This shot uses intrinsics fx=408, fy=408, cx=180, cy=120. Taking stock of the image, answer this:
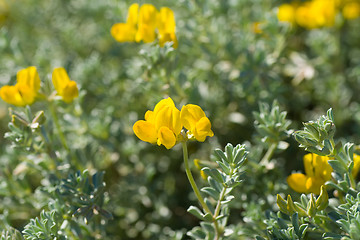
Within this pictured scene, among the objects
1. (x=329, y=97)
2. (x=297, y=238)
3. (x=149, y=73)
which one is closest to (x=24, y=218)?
(x=149, y=73)

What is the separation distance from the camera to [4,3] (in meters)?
4.20

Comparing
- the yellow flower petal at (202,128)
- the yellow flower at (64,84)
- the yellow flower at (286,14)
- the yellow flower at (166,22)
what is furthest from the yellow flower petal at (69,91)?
the yellow flower at (286,14)

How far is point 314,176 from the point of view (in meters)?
1.82

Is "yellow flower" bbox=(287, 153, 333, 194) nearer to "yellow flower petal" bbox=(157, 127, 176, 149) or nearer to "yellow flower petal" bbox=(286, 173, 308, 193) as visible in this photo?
"yellow flower petal" bbox=(286, 173, 308, 193)

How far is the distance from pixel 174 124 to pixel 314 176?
26.9 inches

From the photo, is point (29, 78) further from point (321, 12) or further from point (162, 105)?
point (321, 12)

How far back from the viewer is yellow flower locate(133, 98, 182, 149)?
1.62 metres

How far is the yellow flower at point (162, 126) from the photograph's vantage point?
162 cm

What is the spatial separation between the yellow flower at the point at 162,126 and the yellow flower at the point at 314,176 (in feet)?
1.93

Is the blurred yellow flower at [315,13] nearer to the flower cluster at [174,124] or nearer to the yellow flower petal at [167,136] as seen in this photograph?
the flower cluster at [174,124]

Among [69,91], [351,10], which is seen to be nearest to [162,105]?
[69,91]

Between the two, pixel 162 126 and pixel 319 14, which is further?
pixel 319 14

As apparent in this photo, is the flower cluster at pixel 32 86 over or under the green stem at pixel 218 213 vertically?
over

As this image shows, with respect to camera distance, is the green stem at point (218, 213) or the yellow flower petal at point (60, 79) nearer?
the green stem at point (218, 213)
